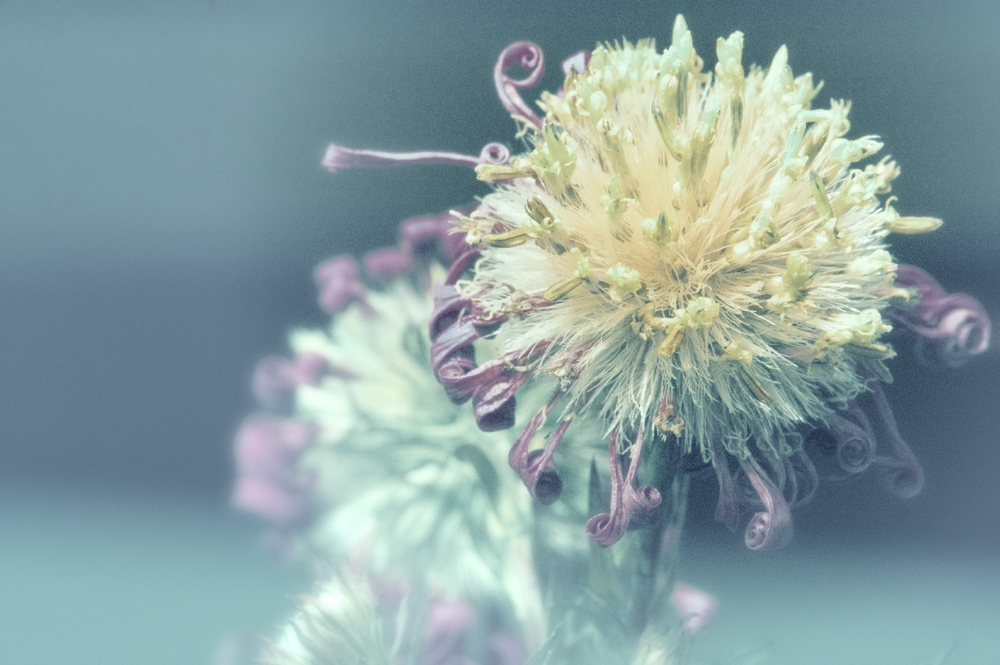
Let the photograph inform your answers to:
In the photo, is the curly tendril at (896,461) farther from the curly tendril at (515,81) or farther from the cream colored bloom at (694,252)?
the curly tendril at (515,81)

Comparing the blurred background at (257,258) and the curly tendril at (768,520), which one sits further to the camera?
the blurred background at (257,258)

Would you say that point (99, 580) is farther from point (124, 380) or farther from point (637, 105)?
point (637, 105)

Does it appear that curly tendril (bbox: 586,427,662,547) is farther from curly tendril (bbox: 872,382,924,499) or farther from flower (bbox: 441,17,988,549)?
curly tendril (bbox: 872,382,924,499)

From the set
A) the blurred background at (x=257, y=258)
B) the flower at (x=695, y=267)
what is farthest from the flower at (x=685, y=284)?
the blurred background at (x=257, y=258)

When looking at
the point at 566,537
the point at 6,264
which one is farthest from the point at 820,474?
the point at 6,264

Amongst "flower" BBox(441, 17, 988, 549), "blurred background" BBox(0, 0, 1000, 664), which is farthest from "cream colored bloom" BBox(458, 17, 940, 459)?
"blurred background" BBox(0, 0, 1000, 664)

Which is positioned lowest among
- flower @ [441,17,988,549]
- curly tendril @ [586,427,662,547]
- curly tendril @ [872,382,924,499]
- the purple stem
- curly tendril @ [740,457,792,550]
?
curly tendril @ [872,382,924,499]
